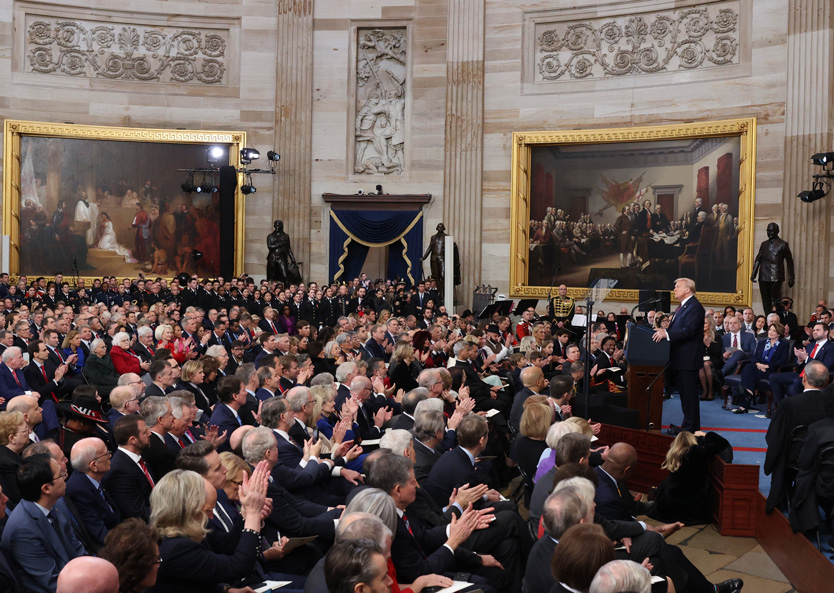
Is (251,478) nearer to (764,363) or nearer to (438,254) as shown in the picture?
(764,363)

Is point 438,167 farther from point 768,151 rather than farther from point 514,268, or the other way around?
point 768,151

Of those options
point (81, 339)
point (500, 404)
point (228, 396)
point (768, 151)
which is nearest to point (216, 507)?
point (228, 396)

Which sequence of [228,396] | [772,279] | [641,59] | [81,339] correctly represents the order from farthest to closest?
1. [641,59]
2. [772,279]
3. [81,339]
4. [228,396]

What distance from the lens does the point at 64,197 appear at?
21.0 m

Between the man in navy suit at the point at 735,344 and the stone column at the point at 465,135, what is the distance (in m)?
7.77

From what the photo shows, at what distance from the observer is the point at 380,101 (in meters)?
22.3

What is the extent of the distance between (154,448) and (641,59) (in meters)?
17.0

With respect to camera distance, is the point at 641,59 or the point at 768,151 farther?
the point at 641,59

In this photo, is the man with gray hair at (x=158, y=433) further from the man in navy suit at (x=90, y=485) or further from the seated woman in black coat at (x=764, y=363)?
the seated woman in black coat at (x=764, y=363)

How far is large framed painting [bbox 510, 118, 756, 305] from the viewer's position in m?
18.3

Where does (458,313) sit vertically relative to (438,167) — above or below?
below

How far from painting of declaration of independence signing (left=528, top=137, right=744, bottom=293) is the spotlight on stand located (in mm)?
1599

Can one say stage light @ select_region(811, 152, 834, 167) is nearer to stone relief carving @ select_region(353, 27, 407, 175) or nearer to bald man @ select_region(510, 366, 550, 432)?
stone relief carving @ select_region(353, 27, 407, 175)

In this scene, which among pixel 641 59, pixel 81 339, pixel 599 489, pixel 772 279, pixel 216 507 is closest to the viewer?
pixel 216 507
